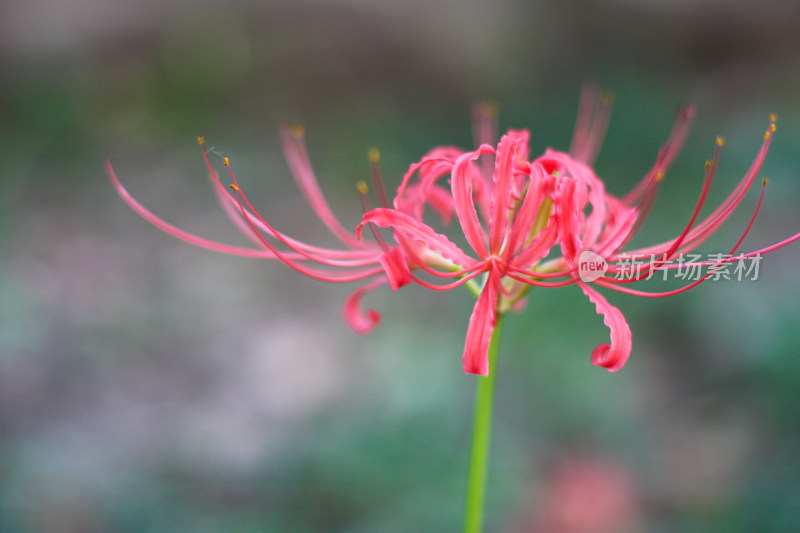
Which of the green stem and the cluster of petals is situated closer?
the cluster of petals

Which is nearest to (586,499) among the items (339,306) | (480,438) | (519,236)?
(480,438)

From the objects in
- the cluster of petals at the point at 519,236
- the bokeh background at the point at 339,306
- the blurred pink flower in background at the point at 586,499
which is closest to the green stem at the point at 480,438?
the cluster of petals at the point at 519,236

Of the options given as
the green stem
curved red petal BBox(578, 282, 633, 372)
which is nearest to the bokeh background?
the green stem

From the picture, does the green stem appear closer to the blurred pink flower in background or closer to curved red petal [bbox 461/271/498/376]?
curved red petal [bbox 461/271/498/376]

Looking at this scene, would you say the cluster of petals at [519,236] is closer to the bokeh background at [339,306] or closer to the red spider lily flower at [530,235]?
the red spider lily flower at [530,235]

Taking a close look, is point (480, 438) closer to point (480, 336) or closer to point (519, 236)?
point (480, 336)

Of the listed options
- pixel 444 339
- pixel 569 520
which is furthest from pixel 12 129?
pixel 569 520

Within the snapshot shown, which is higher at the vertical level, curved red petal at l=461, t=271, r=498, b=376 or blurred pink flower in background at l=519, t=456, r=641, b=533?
blurred pink flower in background at l=519, t=456, r=641, b=533

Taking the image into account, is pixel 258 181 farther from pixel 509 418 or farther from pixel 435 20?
pixel 509 418
